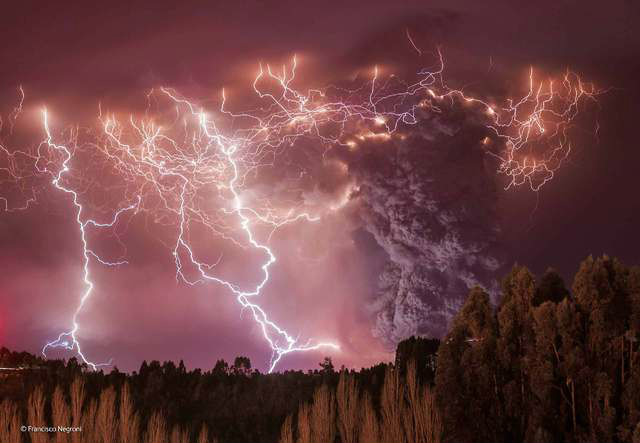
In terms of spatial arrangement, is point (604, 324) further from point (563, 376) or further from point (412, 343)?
point (412, 343)

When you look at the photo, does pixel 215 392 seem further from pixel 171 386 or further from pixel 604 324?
pixel 604 324

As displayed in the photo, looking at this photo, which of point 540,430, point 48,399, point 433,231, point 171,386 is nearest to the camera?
point 540,430

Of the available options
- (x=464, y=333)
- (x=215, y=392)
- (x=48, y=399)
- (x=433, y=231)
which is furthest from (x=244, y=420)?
(x=433, y=231)

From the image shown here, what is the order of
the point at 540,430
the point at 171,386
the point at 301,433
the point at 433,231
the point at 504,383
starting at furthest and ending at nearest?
the point at 433,231 → the point at 171,386 → the point at 301,433 → the point at 504,383 → the point at 540,430

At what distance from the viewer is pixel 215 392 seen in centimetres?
2631

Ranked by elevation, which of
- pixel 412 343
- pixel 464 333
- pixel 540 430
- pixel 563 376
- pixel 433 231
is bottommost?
pixel 540 430

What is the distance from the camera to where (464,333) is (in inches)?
624

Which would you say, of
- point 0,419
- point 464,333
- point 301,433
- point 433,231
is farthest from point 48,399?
point 433,231

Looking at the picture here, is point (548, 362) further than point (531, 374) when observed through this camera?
No

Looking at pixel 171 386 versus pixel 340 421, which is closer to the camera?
pixel 340 421

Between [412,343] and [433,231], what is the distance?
49.0 ft

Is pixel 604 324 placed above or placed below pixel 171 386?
below

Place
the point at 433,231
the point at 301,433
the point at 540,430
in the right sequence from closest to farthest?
1. the point at 540,430
2. the point at 301,433
3. the point at 433,231

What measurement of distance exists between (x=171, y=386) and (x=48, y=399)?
12.9ft
